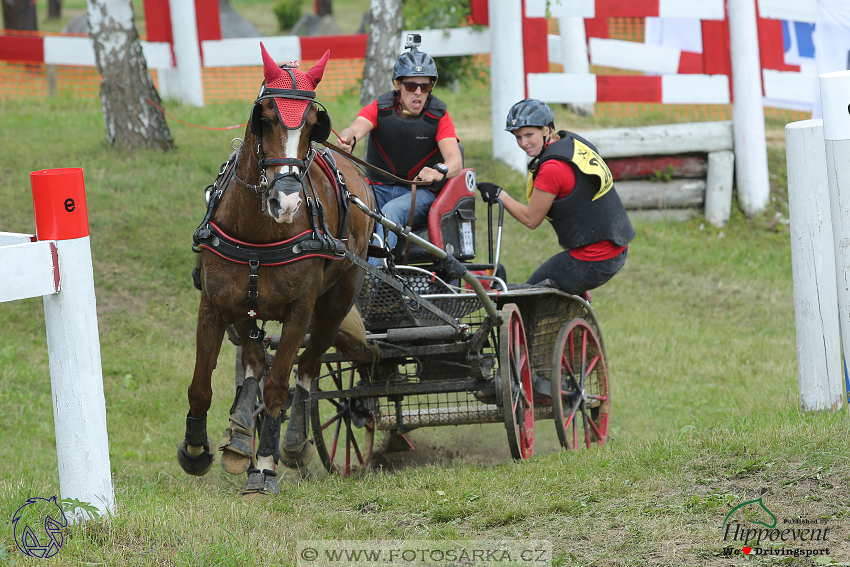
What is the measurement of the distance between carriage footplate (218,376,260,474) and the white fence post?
1055mm

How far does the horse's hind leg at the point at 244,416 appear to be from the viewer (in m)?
4.45

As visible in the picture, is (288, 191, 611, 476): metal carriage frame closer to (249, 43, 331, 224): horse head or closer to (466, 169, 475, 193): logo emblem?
(466, 169, 475, 193): logo emblem

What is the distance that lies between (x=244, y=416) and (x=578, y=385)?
2.33 m

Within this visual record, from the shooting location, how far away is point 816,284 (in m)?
5.04

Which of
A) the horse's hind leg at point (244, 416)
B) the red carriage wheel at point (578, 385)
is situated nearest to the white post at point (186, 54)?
the red carriage wheel at point (578, 385)

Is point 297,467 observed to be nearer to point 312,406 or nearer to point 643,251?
point 312,406

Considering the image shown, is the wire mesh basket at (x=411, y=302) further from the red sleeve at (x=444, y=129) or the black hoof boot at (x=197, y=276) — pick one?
the red sleeve at (x=444, y=129)

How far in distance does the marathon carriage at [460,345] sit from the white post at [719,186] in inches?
222

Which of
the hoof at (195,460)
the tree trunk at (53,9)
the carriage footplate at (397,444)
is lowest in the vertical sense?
the carriage footplate at (397,444)

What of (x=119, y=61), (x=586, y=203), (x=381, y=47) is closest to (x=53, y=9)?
(x=119, y=61)

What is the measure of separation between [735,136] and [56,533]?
9675 mm

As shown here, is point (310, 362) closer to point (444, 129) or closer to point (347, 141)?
point (347, 141)

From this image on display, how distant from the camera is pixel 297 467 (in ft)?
16.8

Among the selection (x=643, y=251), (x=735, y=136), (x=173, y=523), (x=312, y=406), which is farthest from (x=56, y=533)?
(x=735, y=136)
